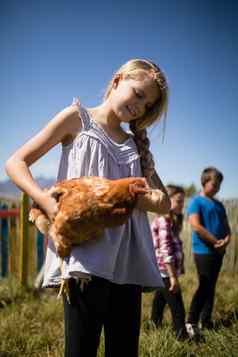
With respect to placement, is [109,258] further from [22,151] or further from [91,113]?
[91,113]

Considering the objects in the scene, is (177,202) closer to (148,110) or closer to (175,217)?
(175,217)

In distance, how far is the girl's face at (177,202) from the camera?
12.8 feet

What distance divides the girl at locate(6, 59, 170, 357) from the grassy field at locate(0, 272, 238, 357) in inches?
49.6

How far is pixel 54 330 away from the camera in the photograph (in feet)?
11.5

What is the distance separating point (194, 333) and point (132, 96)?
2.74 metres

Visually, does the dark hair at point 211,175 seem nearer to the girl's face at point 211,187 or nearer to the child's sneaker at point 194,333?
the girl's face at point 211,187

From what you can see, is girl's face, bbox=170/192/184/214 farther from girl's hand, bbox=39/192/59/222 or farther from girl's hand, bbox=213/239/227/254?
girl's hand, bbox=39/192/59/222

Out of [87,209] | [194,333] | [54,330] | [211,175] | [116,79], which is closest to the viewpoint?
[87,209]

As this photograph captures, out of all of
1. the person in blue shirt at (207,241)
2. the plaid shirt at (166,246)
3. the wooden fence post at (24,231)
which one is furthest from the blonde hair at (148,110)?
the wooden fence post at (24,231)

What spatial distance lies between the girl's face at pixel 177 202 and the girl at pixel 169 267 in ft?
0.16

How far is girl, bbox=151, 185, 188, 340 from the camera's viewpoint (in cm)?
342

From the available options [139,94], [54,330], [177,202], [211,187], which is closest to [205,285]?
[177,202]

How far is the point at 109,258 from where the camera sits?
1324 mm

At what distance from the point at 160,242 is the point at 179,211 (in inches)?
19.1
